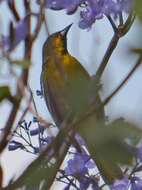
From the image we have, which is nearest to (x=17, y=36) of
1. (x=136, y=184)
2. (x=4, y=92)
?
(x=4, y=92)

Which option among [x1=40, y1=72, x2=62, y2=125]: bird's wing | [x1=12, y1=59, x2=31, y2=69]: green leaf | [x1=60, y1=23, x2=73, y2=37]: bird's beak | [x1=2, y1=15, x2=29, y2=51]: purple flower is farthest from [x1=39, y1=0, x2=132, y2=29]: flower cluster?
[x1=60, y1=23, x2=73, y2=37]: bird's beak

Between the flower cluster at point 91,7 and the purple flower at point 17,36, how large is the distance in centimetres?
20

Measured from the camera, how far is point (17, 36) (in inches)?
36.4

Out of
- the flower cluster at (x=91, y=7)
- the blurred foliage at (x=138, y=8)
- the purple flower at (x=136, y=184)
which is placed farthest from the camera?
the purple flower at (x=136, y=184)

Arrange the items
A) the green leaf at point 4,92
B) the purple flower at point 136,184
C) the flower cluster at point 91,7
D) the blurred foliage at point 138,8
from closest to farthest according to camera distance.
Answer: the blurred foliage at point 138,8 < the green leaf at point 4,92 < the flower cluster at point 91,7 < the purple flower at point 136,184

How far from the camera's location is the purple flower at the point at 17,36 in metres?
0.89

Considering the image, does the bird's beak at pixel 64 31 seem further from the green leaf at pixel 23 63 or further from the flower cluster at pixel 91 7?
the green leaf at pixel 23 63

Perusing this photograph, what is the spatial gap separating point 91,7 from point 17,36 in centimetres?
75

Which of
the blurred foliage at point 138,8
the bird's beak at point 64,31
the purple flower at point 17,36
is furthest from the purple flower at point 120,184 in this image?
the bird's beak at point 64,31

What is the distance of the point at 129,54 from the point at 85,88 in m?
0.10

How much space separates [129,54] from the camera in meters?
0.82

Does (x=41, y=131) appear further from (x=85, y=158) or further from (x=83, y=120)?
(x=83, y=120)

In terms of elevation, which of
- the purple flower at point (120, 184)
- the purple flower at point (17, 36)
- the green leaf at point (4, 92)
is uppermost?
the purple flower at point (17, 36)

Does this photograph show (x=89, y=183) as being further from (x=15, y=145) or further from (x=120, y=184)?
(x=15, y=145)
